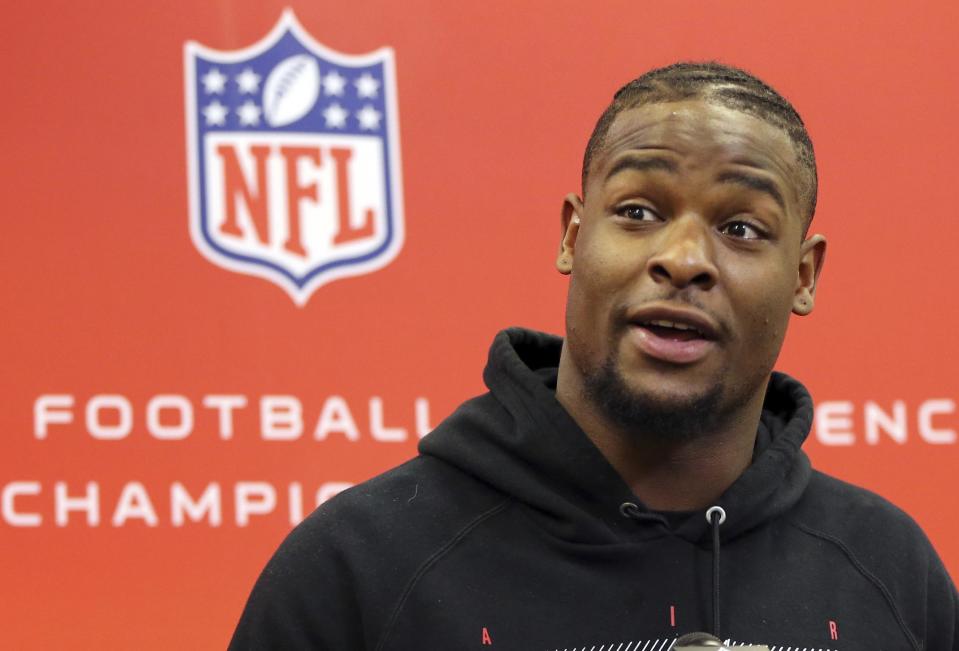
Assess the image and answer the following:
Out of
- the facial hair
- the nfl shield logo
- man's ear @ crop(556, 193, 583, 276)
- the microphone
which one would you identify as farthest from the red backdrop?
the microphone

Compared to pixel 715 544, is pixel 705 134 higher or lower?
higher

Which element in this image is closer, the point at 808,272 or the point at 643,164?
the point at 643,164

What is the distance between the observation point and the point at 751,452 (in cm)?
135

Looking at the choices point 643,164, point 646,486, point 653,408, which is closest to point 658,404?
point 653,408

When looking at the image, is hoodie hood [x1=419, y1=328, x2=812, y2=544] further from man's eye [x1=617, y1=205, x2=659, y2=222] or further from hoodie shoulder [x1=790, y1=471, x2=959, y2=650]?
man's eye [x1=617, y1=205, x2=659, y2=222]

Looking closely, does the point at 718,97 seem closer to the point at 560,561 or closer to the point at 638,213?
the point at 638,213

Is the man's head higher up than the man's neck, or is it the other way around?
the man's head

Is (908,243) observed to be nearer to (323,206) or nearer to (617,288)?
(323,206)

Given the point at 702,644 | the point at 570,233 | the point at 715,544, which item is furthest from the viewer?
the point at 570,233

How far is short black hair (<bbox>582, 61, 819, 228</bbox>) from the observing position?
4.18 ft

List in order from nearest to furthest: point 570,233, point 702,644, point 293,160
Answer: point 702,644, point 570,233, point 293,160

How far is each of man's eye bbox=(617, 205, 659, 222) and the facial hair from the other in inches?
5.1

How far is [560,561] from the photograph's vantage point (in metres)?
1.21

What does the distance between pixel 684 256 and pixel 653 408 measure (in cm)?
13
